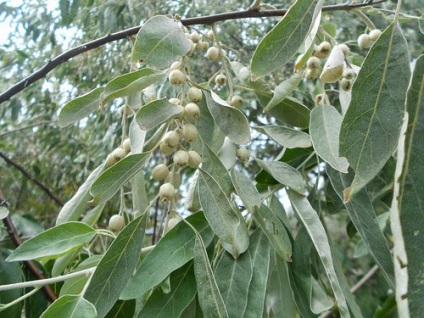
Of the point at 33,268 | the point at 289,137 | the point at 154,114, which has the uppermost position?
the point at 154,114

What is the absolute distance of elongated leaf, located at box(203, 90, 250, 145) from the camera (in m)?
0.48

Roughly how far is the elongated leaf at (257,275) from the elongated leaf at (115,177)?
146 millimetres

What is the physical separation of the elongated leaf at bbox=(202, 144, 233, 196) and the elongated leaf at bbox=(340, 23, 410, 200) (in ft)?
0.55

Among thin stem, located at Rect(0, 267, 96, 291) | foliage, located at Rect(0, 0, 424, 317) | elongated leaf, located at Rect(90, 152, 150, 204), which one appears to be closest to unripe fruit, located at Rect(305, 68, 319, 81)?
foliage, located at Rect(0, 0, 424, 317)

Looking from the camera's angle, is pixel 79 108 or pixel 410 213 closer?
pixel 410 213

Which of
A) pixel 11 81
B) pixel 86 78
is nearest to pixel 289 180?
pixel 86 78

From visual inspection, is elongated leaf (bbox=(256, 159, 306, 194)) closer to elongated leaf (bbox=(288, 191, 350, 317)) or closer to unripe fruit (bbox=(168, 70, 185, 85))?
elongated leaf (bbox=(288, 191, 350, 317))

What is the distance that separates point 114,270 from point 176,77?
0.20 meters

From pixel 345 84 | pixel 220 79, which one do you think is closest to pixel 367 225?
pixel 345 84

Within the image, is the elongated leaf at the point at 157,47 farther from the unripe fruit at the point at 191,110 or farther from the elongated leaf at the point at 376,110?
the elongated leaf at the point at 376,110

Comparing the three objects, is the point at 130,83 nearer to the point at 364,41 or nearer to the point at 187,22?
the point at 187,22

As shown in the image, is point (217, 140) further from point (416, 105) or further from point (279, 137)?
point (416, 105)

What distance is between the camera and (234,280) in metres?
0.49

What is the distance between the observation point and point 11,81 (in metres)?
1.90
